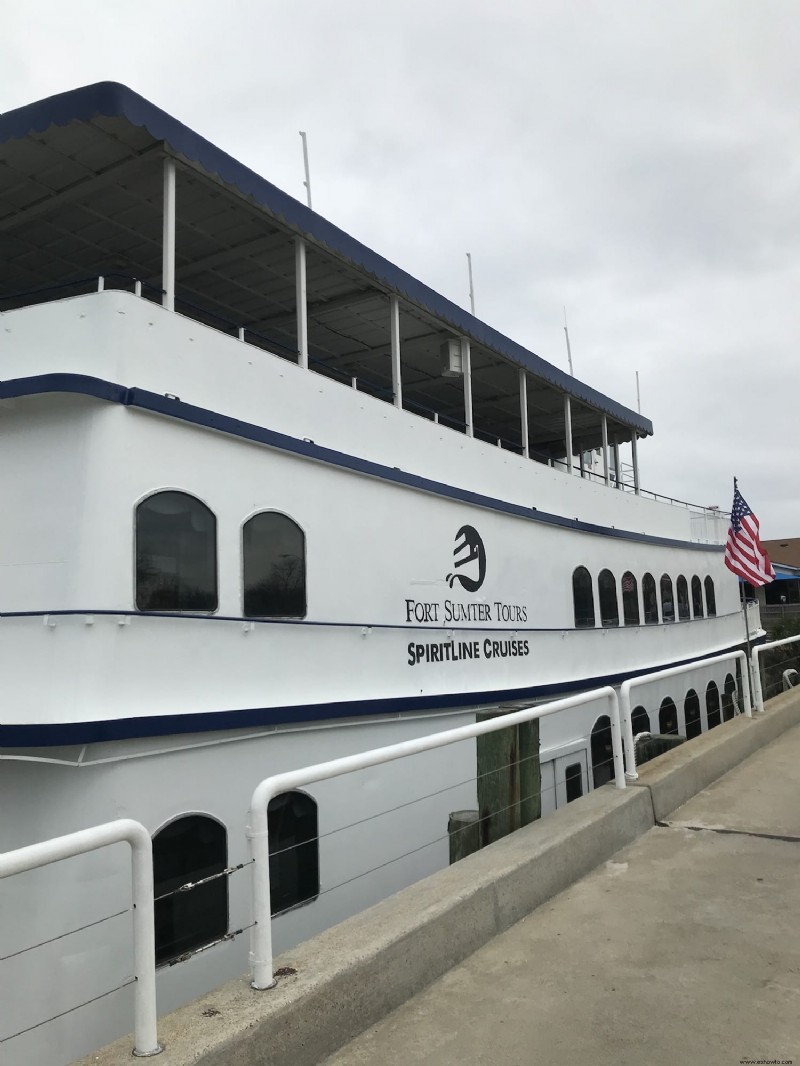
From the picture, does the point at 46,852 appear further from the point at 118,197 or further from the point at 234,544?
the point at 118,197

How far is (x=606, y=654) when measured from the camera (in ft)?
34.7

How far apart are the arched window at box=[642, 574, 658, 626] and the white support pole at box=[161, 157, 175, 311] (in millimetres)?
8425

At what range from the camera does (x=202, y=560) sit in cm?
551

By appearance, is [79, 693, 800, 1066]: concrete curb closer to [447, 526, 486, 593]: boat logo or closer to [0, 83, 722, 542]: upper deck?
[447, 526, 486, 593]: boat logo

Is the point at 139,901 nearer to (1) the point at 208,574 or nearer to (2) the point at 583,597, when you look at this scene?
(1) the point at 208,574

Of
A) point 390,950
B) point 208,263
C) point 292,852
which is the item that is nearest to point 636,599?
point 208,263

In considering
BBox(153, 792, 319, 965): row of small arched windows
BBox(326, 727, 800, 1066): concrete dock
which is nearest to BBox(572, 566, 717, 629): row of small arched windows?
BBox(153, 792, 319, 965): row of small arched windows

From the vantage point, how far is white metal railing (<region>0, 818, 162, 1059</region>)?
7.91ft

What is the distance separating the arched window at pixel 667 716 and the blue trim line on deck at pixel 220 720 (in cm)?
426

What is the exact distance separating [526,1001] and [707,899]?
4.71ft

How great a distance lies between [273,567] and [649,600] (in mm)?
7695

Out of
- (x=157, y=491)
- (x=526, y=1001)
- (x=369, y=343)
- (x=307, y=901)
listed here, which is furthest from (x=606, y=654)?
(x=526, y=1001)

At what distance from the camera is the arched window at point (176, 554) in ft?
16.9

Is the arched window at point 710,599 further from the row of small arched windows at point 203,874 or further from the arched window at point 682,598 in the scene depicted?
the row of small arched windows at point 203,874
